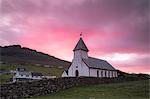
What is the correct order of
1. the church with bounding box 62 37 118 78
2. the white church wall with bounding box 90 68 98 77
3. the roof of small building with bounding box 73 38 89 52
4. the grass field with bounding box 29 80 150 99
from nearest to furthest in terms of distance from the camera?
the grass field with bounding box 29 80 150 99 → the church with bounding box 62 37 118 78 → the white church wall with bounding box 90 68 98 77 → the roof of small building with bounding box 73 38 89 52

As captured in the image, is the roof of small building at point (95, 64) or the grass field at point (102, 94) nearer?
the grass field at point (102, 94)

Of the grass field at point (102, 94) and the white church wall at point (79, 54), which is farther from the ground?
the white church wall at point (79, 54)

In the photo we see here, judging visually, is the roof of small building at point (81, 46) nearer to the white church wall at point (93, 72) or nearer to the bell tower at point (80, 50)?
the bell tower at point (80, 50)

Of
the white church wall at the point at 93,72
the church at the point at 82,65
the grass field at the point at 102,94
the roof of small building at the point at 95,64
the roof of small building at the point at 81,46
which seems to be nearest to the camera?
the grass field at the point at 102,94

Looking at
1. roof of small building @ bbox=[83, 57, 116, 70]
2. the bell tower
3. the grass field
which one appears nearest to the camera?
the grass field

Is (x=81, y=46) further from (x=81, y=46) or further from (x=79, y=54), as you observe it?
(x=79, y=54)

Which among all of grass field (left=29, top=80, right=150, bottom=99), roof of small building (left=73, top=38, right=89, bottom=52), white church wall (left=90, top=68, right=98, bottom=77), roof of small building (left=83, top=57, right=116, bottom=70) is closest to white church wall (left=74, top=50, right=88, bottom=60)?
roof of small building (left=73, top=38, right=89, bottom=52)

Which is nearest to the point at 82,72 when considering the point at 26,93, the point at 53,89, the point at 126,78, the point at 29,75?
the point at 126,78

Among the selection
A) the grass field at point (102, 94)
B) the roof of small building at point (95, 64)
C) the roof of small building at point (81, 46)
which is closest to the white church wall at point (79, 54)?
the roof of small building at point (81, 46)

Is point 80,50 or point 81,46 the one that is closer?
point 80,50

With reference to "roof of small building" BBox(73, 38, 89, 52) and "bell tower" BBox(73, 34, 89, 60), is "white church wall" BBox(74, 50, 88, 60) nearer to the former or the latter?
"bell tower" BBox(73, 34, 89, 60)

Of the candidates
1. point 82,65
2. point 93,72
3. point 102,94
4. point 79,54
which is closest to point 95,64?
point 93,72

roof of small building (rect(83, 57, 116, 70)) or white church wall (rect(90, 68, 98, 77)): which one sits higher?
roof of small building (rect(83, 57, 116, 70))

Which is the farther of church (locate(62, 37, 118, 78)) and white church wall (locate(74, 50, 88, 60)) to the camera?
white church wall (locate(74, 50, 88, 60))
